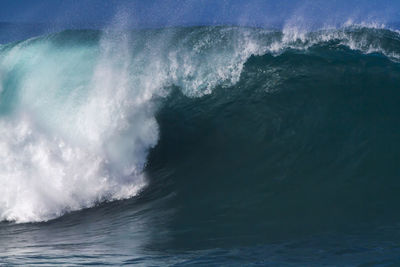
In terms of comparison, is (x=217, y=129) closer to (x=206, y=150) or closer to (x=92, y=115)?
(x=206, y=150)

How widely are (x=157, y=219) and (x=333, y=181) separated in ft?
10.0

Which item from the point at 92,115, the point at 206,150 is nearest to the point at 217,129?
the point at 206,150

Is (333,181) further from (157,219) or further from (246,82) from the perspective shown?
(246,82)

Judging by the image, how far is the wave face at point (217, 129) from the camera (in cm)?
698

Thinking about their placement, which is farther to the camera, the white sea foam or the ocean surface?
the white sea foam

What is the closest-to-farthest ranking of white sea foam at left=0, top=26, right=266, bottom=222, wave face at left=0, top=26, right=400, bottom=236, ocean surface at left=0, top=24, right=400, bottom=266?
ocean surface at left=0, top=24, right=400, bottom=266, wave face at left=0, top=26, right=400, bottom=236, white sea foam at left=0, top=26, right=266, bottom=222

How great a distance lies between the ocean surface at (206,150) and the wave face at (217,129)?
0.04 metres

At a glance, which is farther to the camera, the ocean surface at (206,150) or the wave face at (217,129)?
the wave face at (217,129)

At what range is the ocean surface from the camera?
539cm

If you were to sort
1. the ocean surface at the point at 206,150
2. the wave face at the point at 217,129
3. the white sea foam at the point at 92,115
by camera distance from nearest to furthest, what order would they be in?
1. the ocean surface at the point at 206,150
2. the wave face at the point at 217,129
3. the white sea foam at the point at 92,115

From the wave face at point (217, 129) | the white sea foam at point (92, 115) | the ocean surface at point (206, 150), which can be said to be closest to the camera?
the ocean surface at point (206, 150)

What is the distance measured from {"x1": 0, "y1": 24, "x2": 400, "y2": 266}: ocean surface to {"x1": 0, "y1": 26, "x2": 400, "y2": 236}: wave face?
0.12 ft

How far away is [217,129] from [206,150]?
2.22 feet

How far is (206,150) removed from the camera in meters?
9.01
